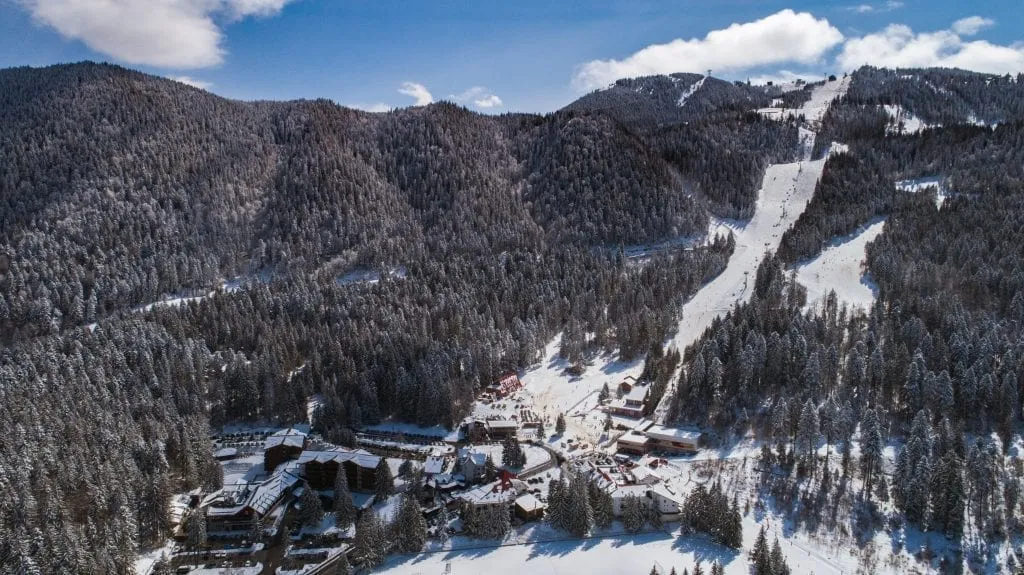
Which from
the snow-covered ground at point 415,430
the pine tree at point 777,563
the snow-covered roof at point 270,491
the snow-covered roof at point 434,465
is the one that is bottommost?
the pine tree at point 777,563

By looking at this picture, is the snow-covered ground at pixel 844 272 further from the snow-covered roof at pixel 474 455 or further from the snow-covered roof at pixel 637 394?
the snow-covered roof at pixel 474 455

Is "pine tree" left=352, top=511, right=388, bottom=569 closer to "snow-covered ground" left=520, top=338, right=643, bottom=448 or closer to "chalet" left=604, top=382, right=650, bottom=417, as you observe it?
"snow-covered ground" left=520, top=338, right=643, bottom=448

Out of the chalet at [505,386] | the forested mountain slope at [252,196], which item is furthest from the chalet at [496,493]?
the forested mountain slope at [252,196]

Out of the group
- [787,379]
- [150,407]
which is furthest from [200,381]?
[787,379]

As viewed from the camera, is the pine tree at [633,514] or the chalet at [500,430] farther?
the chalet at [500,430]

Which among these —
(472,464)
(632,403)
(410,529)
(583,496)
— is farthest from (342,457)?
(632,403)

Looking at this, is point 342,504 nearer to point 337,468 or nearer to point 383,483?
point 383,483
